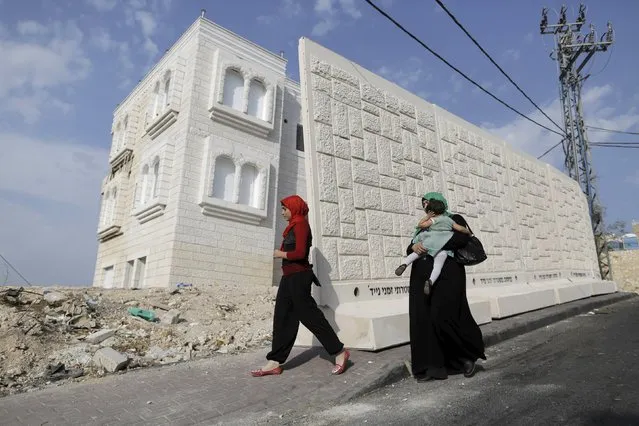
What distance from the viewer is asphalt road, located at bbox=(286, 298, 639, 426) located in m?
2.54

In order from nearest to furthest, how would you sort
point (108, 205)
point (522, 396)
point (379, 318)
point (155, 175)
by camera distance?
point (522, 396), point (379, 318), point (155, 175), point (108, 205)

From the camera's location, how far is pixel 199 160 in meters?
12.1

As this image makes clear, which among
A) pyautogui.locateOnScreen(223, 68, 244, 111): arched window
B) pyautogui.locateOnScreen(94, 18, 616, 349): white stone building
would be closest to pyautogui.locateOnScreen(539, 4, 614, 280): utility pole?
pyautogui.locateOnScreen(94, 18, 616, 349): white stone building

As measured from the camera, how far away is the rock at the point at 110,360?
4.29 m

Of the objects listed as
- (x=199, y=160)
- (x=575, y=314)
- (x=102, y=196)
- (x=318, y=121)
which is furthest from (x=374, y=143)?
(x=102, y=196)

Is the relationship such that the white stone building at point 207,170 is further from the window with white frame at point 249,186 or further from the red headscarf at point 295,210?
the red headscarf at point 295,210

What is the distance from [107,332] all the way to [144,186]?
932cm

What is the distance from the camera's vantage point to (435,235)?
3.85m

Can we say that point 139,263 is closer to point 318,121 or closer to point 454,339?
point 318,121

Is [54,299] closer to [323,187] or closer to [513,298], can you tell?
[323,187]

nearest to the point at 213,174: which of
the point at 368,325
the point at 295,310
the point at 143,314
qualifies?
the point at 143,314

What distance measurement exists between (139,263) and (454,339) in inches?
464

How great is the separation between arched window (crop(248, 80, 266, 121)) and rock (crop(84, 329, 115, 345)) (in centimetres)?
960

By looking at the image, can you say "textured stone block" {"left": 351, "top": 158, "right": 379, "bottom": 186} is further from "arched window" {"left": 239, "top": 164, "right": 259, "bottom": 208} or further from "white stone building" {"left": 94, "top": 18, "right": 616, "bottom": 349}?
"arched window" {"left": 239, "top": 164, "right": 259, "bottom": 208}
